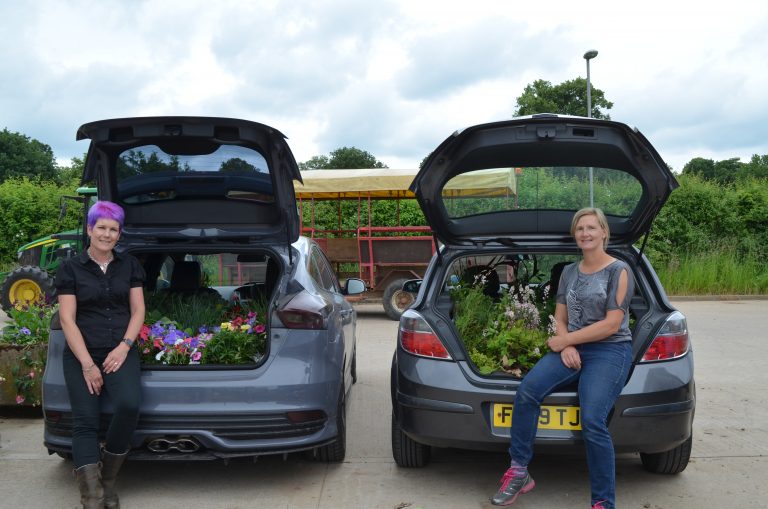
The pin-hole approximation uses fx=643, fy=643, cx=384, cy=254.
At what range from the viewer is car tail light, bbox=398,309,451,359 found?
3524mm

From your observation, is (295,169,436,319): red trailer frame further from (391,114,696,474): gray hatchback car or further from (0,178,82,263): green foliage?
(0,178,82,263): green foliage

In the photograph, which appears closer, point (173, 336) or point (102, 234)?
point (102, 234)

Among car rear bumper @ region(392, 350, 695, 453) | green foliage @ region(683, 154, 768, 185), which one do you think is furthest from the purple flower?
green foliage @ region(683, 154, 768, 185)

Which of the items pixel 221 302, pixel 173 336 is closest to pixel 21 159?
pixel 221 302

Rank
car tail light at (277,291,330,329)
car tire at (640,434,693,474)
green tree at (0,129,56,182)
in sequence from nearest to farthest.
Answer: car tail light at (277,291,330,329) < car tire at (640,434,693,474) < green tree at (0,129,56,182)

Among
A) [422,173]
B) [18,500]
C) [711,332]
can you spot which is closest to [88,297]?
[18,500]

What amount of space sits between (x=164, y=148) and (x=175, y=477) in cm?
202

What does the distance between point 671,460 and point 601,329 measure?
1.08 meters

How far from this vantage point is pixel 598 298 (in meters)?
3.39

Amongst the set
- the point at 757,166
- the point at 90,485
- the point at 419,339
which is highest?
the point at 757,166

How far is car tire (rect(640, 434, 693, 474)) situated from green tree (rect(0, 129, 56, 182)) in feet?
172

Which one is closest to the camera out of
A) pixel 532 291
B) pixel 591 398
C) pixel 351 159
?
pixel 591 398

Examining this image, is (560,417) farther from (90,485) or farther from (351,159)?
(351,159)

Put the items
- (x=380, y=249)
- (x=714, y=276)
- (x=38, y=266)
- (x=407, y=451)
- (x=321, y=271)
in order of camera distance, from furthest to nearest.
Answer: (x=714, y=276) → (x=38, y=266) → (x=380, y=249) → (x=321, y=271) → (x=407, y=451)
